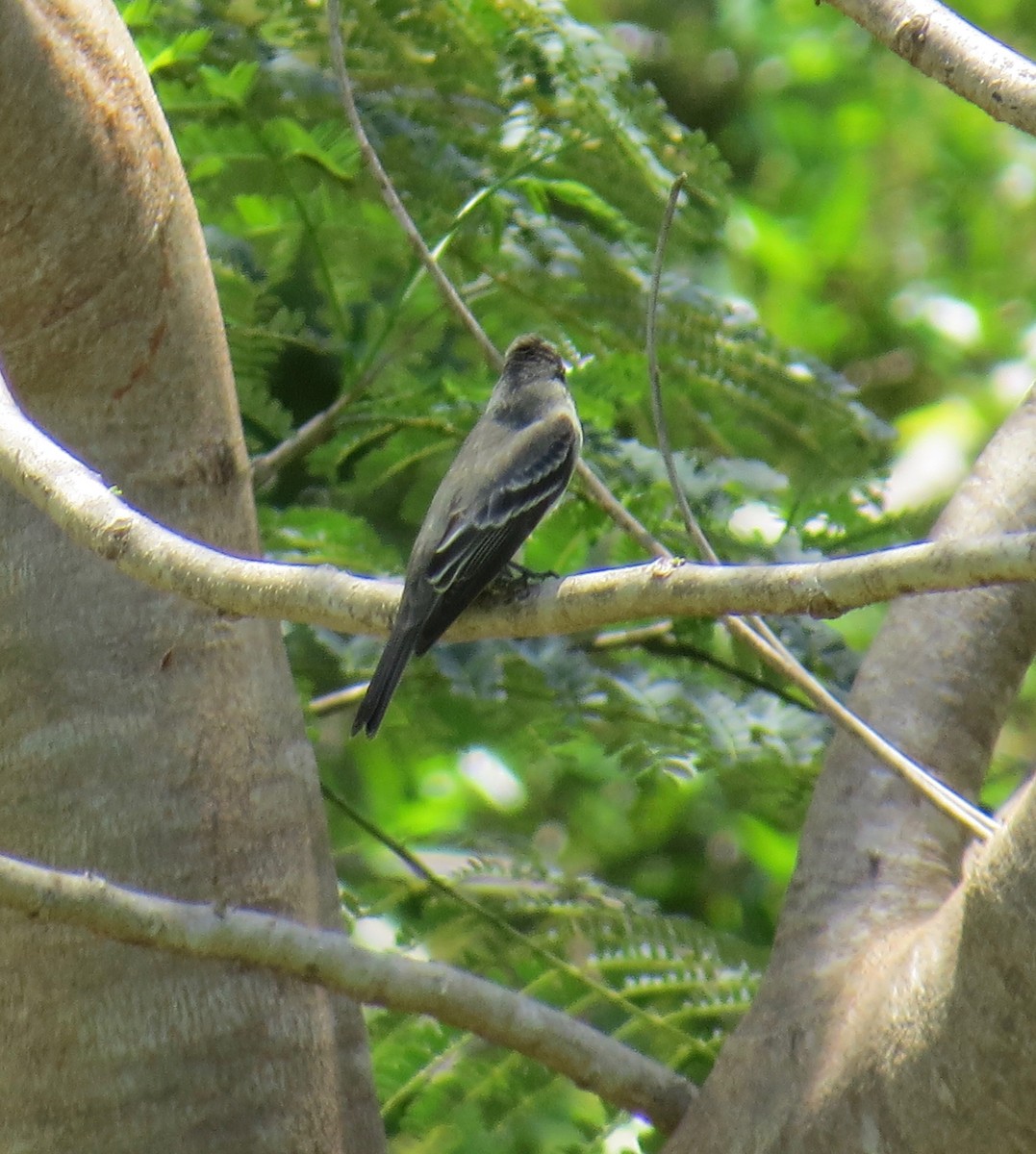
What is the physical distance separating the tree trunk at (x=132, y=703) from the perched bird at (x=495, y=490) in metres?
0.49

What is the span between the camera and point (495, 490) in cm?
432

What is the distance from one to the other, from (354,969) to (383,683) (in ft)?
3.20

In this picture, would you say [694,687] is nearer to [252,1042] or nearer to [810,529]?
[810,529]

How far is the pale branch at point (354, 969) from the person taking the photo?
277 cm

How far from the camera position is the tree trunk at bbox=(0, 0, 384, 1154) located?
10.6 ft

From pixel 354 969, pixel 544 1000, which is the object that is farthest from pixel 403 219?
pixel 544 1000

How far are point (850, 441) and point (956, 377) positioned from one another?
14.9ft

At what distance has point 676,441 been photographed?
498cm

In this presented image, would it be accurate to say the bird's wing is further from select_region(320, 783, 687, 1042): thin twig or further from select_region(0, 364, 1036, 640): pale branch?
select_region(0, 364, 1036, 640): pale branch

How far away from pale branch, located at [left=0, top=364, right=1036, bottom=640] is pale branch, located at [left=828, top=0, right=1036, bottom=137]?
0.71 metres

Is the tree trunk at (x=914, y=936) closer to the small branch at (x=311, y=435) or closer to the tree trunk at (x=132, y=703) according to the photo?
the tree trunk at (x=132, y=703)

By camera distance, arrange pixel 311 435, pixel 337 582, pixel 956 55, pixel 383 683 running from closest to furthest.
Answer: pixel 956 55
pixel 337 582
pixel 383 683
pixel 311 435

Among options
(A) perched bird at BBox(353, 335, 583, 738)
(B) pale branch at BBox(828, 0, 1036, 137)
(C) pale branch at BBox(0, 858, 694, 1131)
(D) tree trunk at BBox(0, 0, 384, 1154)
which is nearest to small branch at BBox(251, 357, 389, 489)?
(D) tree trunk at BBox(0, 0, 384, 1154)

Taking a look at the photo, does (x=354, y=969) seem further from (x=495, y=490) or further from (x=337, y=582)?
(x=495, y=490)
